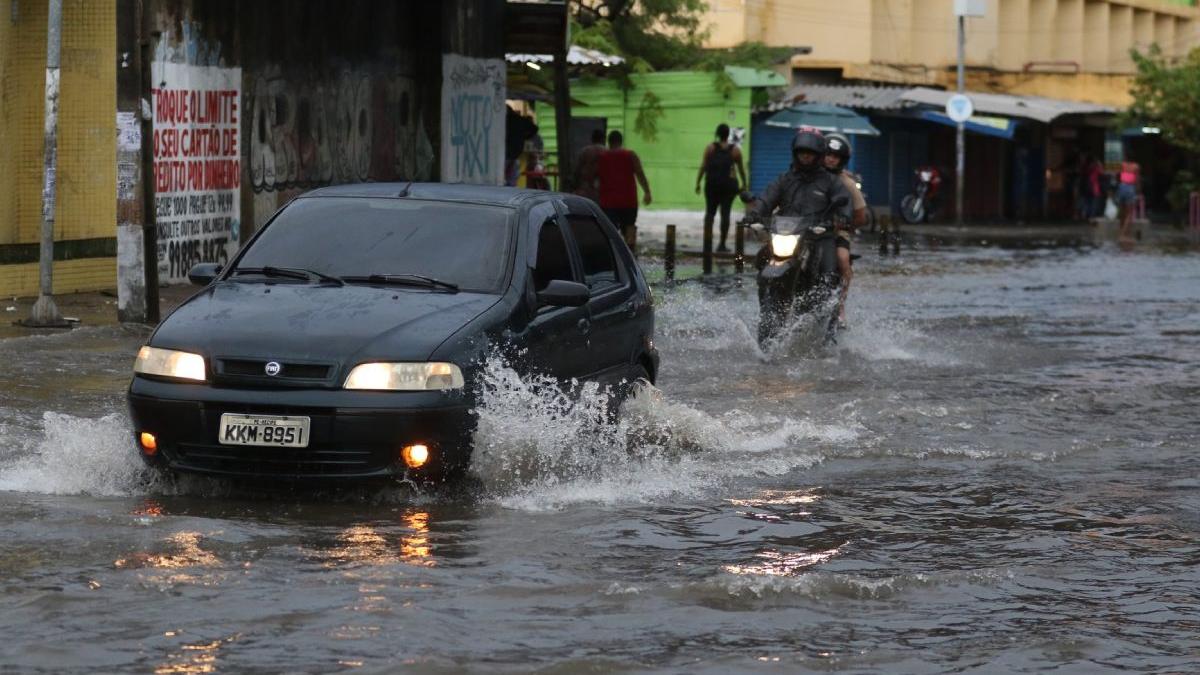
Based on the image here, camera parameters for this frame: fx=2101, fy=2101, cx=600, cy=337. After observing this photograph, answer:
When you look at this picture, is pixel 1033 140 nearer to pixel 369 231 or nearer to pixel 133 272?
pixel 133 272

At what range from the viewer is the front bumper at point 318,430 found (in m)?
8.30

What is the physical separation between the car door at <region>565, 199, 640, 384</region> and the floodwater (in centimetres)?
33

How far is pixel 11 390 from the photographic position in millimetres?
12367

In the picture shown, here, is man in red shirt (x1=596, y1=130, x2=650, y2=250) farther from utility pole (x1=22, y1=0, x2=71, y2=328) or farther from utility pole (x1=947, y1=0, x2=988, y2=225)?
utility pole (x1=947, y1=0, x2=988, y2=225)

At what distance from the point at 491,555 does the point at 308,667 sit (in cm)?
182

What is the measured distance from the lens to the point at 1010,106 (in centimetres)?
5150

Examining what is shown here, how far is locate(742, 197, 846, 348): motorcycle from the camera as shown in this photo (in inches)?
631

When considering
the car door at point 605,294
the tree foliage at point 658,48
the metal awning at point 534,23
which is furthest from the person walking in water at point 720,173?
the car door at point 605,294

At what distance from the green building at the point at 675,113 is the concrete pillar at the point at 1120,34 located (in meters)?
29.8

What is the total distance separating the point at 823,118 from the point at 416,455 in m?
39.6

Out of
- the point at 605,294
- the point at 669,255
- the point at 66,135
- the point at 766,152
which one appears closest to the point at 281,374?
the point at 605,294

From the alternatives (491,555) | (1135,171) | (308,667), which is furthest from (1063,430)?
(1135,171)

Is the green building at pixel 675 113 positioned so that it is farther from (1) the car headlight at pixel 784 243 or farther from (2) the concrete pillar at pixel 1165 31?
(2) the concrete pillar at pixel 1165 31

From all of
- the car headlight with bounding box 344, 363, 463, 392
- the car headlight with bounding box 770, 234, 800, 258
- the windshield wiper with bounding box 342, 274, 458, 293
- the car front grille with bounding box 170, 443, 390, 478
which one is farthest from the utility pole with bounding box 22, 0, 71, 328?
the car headlight with bounding box 344, 363, 463, 392
